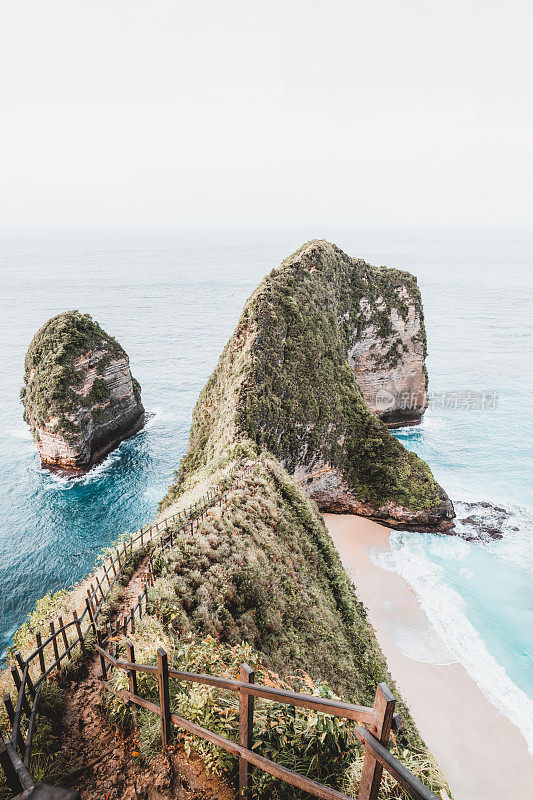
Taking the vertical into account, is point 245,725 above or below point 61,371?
above

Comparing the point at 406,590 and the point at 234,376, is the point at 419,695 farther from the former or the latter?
the point at 234,376

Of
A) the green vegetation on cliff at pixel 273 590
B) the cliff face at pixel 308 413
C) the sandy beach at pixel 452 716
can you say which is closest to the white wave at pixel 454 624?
the sandy beach at pixel 452 716

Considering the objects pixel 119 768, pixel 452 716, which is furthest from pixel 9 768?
pixel 452 716

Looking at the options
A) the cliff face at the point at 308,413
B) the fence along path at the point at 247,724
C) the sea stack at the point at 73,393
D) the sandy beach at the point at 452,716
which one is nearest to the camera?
the fence along path at the point at 247,724

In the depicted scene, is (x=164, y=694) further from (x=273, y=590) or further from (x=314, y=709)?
(x=273, y=590)

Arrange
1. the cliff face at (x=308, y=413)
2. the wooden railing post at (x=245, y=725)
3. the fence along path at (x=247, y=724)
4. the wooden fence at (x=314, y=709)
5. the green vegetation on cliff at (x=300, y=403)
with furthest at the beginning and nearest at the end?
the cliff face at (x=308, y=413), the green vegetation on cliff at (x=300, y=403), the wooden railing post at (x=245, y=725), the wooden fence at (x=314, y=709), the fence along path at (x=247, y=724)

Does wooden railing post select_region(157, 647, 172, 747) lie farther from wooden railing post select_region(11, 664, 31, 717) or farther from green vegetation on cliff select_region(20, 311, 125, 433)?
green vegetation on cliff select_region(20, 311, 125, 433)

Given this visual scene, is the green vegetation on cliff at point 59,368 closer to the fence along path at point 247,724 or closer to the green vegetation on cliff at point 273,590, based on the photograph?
the green vegetation on cliff at point 273,590
